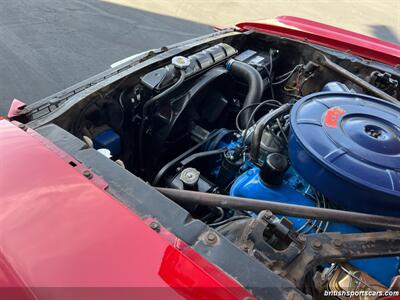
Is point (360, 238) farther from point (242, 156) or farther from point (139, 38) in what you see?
point (139, 38)

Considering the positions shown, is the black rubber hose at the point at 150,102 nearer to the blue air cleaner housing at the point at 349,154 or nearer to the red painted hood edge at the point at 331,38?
the blue air cleaner housing at the point at 349,154

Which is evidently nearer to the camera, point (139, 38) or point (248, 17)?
point (139, 38)

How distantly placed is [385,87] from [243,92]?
817 mm

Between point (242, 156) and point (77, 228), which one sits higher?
point (77, 228)

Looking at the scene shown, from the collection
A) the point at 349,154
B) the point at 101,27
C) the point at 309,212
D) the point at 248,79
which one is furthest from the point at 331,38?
the point at 101,27

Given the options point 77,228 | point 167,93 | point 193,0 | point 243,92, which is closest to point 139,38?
point 193,0

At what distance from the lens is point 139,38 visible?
4.70 metres

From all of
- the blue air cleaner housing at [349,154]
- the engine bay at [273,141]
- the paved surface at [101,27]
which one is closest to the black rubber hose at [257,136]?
the engine bay at [273,141]

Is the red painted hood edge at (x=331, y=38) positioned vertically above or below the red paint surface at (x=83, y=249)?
above

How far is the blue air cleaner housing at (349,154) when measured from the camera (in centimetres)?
129

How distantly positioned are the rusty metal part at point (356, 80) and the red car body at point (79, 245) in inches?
56.0

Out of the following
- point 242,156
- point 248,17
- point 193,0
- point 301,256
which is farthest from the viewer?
point 193,0

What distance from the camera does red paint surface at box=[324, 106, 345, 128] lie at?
148 centimetres

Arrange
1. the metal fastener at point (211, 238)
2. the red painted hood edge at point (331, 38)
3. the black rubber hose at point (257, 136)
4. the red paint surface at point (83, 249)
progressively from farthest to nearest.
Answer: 1. the red painted hood edge at point (331, 38)
2. the black rubber hose at point (257, 136)
3. the metal fastener at point (211, 238)
4. the red paint surface at point (83, 249)
